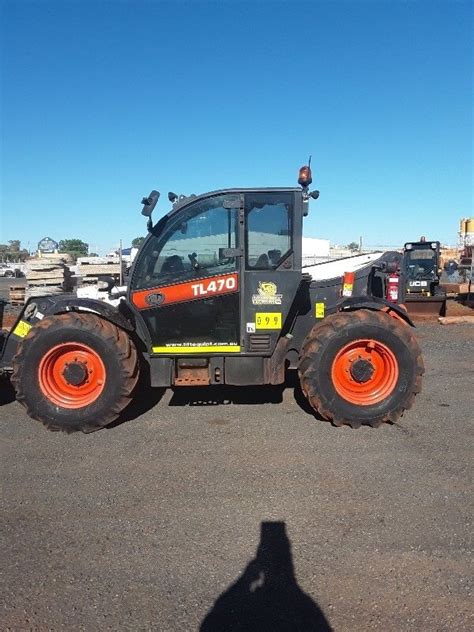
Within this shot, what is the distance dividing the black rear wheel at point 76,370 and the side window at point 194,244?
2.38 feet

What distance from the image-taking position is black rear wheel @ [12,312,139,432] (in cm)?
461

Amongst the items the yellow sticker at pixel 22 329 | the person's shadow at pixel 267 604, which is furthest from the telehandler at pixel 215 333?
the person's shadow at pixel 267 604

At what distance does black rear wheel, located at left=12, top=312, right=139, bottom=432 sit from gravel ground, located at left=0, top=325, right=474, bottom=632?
0.64 feet

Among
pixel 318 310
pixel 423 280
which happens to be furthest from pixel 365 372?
pixel 423 280

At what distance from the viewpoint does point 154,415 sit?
512cm

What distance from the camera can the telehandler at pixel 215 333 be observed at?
15.3 feet

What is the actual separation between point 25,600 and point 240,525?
129 centimetres

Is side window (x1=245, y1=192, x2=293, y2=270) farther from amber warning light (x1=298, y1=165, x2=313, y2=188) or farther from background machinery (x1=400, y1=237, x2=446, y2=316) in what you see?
background machinery (x1=400, y1=237, x2=446, y2=316)

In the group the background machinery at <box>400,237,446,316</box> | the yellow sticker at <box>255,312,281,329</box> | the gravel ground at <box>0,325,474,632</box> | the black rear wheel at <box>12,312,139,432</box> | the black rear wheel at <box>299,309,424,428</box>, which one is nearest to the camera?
the gravel ground at <box>0,325,474,632</box>

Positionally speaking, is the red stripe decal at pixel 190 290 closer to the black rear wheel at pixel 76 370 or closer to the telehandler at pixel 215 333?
the telehandler at pixel 215 333

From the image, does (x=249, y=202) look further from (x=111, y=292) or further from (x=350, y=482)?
(x=350, y=482)

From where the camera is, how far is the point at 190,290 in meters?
4.80

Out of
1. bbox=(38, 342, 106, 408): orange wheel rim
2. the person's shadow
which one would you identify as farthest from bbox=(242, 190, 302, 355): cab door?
the person's shadow

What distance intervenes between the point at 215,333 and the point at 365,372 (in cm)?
159
